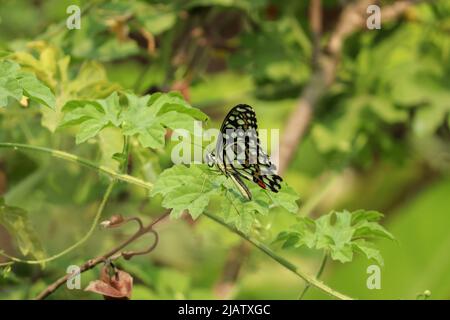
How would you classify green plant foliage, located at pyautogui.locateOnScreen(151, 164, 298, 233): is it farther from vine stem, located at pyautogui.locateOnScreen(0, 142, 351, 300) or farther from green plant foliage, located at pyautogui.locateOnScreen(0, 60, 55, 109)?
green plant foliage, located at pyautogui.locateOnScreen(0, 60, 55, 109)

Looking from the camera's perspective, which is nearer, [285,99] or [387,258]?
[285,99]

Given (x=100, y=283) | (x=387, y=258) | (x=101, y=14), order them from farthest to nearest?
(x=387, y=258) < (x=101, y=14) < (x=100, y=283)

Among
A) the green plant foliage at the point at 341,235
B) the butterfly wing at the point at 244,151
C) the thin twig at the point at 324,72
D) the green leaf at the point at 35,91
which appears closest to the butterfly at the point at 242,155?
the butterfly wing at the point at 244,151

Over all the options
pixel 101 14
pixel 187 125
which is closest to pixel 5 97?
pixel 187 125

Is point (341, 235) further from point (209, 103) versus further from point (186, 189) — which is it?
point (209, 103)

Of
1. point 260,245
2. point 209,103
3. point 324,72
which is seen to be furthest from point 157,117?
point 209,103
